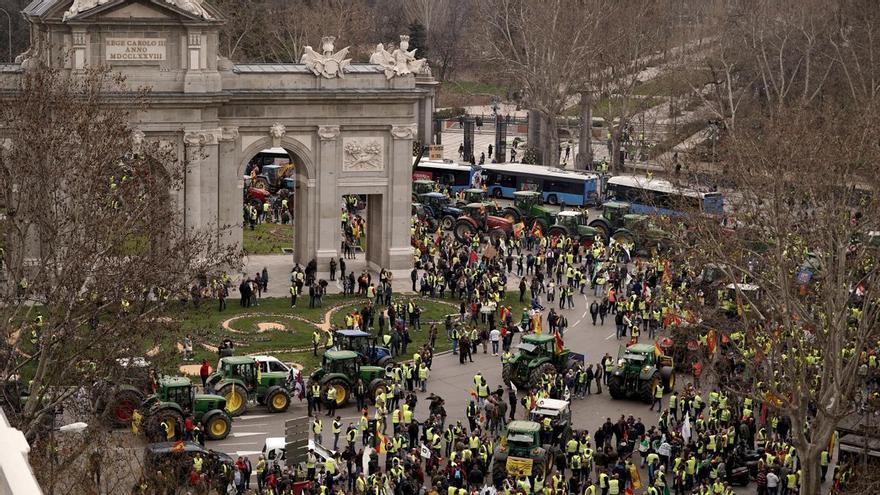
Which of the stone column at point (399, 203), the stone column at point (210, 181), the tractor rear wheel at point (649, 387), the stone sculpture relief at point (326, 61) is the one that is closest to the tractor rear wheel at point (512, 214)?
the stone column at point (399, 203)

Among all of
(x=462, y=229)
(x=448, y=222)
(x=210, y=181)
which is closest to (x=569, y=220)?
(x=462, y=229)

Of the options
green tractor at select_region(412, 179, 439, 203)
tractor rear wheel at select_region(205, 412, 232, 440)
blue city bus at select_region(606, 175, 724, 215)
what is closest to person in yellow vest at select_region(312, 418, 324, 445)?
tractor rear wheel at select_region(205, 412, 232, 440)

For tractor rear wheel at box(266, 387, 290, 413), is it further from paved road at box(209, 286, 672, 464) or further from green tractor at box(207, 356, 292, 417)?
paved road at box(209, 286, 672, 464)

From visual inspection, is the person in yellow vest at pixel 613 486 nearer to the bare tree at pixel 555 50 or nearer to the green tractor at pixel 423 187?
the green tractor at pixel 423 187

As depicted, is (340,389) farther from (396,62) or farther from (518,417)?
(396,62)

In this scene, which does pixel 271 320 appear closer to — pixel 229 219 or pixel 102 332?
pixel 229 219
